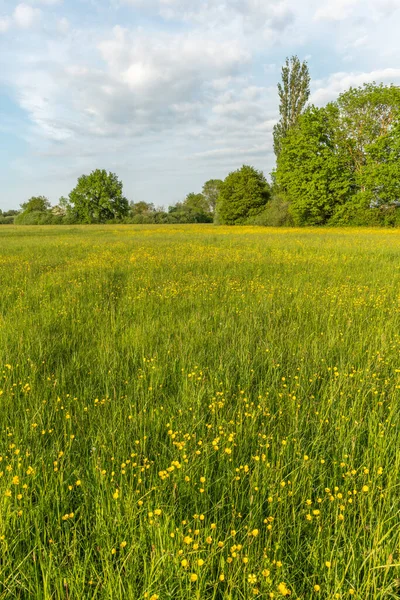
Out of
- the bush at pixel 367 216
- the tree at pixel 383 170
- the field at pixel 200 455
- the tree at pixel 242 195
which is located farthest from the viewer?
the tree at pixel 242 195

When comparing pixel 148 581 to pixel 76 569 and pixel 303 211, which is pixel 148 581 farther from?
pixel 303 211

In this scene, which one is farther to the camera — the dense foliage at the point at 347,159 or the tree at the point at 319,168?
the tree at the point at 319,168

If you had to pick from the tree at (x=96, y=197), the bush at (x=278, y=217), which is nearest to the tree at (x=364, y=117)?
the bush at (x=278, y=217)

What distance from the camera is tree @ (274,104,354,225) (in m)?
35.0

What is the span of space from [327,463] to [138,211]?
106162mm

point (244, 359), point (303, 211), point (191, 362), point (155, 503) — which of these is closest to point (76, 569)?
point (155, 503)

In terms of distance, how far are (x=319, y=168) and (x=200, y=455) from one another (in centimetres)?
3956

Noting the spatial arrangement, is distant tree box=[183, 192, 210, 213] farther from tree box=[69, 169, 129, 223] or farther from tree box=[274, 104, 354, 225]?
tree box=[274, 104, 354, 225]

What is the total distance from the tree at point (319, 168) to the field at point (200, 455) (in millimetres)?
34448

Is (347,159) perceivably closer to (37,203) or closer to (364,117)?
(364,117)

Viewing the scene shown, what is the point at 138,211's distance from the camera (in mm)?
101875

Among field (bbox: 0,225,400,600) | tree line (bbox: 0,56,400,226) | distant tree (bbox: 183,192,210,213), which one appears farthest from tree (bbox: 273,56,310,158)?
distant tree (bbox: 183,192,210,213)

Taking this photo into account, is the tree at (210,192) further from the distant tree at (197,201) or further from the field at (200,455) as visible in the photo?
the field at (200,455)

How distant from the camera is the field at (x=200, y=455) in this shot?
136 centimetres
